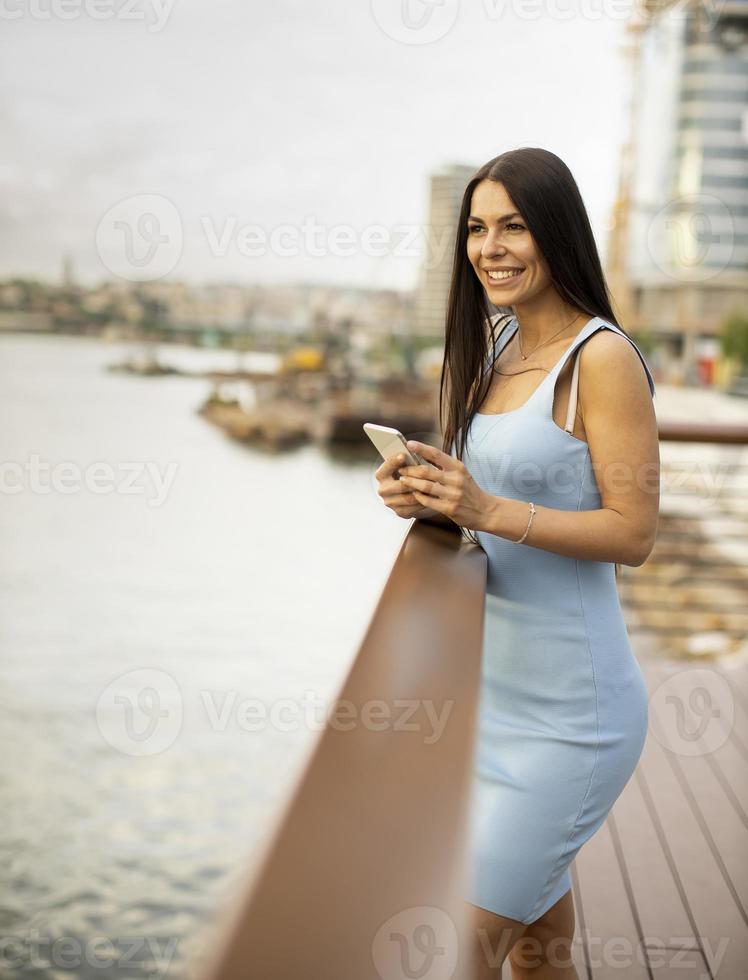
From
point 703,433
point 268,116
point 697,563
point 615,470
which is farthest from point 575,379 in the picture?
point 268,116

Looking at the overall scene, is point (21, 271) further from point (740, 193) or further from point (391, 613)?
point (391, 613)

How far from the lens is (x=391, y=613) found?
85 cm

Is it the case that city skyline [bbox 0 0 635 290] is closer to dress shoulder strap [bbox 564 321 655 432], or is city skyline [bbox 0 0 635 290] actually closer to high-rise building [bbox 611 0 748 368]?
high-rise building [bbox 611 0 748 368]

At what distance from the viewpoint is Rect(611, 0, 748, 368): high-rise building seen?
45781 millimetres

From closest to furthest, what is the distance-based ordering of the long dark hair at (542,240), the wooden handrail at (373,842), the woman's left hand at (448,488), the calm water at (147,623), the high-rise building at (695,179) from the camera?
the wooden handrail at (373,842) < the woman's left hand at (448,488) < the long dark hair at (542,240) < the calm water at (147,623) < the high-rise building at (695,179)

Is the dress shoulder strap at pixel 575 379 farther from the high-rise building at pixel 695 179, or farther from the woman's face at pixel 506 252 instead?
the high-rise building at pixel 695 179

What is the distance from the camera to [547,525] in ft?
3.70

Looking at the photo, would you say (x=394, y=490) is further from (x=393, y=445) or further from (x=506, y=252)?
(x=506, y=252)

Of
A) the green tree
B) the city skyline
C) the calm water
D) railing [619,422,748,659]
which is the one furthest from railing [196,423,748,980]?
the green tree

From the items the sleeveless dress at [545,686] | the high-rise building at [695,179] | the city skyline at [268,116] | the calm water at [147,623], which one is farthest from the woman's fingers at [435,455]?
the high-rise building at [695,179]

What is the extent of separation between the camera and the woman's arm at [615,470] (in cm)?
114

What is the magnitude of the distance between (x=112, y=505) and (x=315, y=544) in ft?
26.7

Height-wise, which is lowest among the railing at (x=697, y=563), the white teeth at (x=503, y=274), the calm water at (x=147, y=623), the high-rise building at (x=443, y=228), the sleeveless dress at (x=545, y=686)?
the calm water at (x=147, y=623)

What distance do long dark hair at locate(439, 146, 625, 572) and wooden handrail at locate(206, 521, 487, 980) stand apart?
0.62 metres
